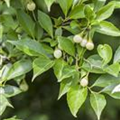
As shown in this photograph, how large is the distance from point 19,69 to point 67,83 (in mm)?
122

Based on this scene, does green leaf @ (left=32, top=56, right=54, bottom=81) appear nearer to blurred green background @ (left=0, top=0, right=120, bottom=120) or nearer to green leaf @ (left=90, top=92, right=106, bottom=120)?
green leaf @ (left=90, top=92, right=106, bottom=120)

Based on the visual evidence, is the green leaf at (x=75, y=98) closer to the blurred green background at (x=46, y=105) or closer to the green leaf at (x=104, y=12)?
the green leaf at (x=104, y=12)

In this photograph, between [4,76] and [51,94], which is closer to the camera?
[4,76]

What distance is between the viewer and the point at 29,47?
1066 millimetres

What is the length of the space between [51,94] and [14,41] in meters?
1.06

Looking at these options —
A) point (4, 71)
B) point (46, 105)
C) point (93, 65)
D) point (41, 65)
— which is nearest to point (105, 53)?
point (93, 65)

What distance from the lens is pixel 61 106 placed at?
214 cm

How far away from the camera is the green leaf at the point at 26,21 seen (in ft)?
3.70

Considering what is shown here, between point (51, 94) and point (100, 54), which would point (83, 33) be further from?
point (51, 94)

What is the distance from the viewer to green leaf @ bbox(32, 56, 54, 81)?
40.5 inches

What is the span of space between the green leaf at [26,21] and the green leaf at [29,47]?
2.4 inches

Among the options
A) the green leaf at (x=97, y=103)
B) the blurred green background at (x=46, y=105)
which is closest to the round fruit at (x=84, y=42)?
the green leaf at (x=97, y=103)

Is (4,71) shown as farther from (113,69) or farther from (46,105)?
(46,105)

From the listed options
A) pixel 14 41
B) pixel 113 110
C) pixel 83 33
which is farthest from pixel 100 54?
pixel 113 110
